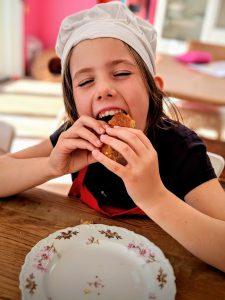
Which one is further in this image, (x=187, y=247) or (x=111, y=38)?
(x=111, y=38)

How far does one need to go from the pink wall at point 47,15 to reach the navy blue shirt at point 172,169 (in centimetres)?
433

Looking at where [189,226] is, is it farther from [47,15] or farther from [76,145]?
[47,15]

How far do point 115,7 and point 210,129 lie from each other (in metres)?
2.19

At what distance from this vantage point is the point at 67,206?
907 millimetres

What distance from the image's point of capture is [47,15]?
511 cm

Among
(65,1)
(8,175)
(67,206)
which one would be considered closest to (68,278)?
(67,206)

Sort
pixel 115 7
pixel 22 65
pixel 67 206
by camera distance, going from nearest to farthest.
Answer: pixel 67 206 < pixel 115 7 < pixel 22 65

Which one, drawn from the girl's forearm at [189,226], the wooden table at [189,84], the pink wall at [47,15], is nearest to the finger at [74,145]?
the girl's forearm at [189,226]

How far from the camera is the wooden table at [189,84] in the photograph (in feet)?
6.51

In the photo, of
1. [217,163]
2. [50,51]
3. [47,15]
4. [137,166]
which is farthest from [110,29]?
[47,15]

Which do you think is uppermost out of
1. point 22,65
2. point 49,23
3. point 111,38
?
point 111,38

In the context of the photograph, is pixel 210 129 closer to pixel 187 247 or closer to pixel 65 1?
pixel 187 247

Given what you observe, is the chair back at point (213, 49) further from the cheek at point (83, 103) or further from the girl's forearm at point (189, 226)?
the girl's forearm at point (189, 226)

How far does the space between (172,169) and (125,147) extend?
42 centimetres
